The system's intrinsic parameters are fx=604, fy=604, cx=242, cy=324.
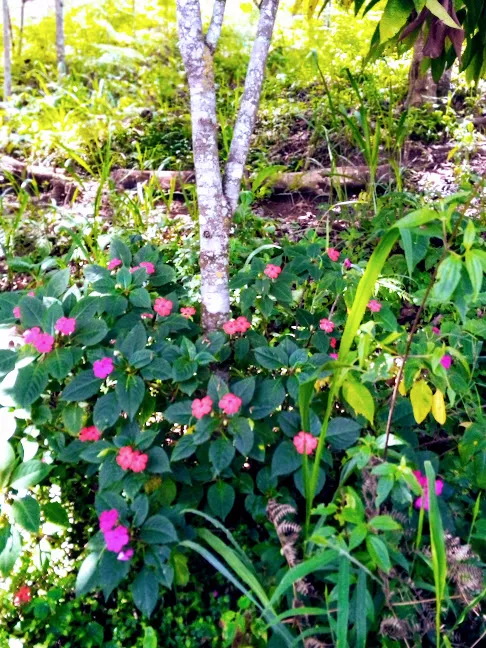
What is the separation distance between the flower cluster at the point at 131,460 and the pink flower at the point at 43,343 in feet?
1.05

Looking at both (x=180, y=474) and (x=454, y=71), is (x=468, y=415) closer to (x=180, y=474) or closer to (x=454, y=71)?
(x=180, y=474)

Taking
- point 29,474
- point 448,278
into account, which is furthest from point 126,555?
point 448,278

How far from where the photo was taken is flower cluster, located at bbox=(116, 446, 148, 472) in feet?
4.48

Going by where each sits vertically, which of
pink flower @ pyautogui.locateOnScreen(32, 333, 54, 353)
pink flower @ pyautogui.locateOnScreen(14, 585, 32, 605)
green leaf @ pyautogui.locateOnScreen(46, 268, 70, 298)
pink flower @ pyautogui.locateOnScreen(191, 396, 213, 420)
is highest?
green leaf @ pyautogui.locateOnScreen(46, 268, 70, 298)

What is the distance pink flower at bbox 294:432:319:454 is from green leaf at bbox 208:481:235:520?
188 mm

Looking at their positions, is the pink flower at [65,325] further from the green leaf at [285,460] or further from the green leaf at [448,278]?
the green leaf at [448,278]

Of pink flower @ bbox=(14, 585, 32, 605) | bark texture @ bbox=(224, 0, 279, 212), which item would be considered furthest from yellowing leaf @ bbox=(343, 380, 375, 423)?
pink flower @ bbox=(14, 585, 32, 605)

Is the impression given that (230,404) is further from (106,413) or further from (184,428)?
(184,428)

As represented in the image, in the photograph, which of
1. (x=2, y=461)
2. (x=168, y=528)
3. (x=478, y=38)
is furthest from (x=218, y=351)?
(x=478, y=38)

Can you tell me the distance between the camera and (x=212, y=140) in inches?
67.9

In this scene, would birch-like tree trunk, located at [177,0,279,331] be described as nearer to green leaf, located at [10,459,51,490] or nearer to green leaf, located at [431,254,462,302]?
green leaf, located at [10,459,51,490]

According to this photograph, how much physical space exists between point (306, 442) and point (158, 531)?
39 cm

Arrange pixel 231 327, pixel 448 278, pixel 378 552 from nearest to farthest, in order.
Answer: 1. pixel 448 278
2. pixel 378 552
3. pixel 231 327

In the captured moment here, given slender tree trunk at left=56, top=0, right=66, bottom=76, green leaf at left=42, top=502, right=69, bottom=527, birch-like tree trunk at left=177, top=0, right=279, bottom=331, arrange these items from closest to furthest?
green leaf at left=42, top=502, right=69, bottom=527 < birch-like tree trunk at left=177, top=0, right=279, bottom=331 < slender tree trunk at left=56, top=0, right=66, bottom=76
